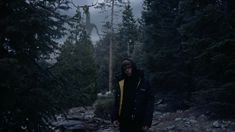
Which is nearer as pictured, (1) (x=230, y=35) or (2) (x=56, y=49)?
(2) (x=56, y=49)

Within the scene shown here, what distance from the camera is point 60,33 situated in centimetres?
827

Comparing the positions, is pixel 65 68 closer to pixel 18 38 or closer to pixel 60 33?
pixel 60 33

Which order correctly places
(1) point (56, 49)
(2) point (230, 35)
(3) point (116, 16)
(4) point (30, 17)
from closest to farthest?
(4) point (30, 17) < (1) point (56, 49) < (2) point (230, 35) < (3) point (116, 16)

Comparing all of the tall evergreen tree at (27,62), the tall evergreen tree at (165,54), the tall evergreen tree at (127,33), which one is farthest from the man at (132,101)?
the tall evergreen tree at (127,33)

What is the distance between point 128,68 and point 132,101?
611 mm

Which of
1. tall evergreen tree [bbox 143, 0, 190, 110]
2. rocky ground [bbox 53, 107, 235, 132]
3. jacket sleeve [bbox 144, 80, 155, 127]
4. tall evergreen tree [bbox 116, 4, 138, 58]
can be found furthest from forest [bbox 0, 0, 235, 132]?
tall evergreen tree [bbox 116, 4, 138, 58]

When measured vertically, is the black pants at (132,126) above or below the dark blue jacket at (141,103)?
below

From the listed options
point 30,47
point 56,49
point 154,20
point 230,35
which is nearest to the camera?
point 30,47

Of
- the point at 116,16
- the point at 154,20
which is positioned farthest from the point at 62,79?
the point at 116,16

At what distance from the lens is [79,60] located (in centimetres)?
1174

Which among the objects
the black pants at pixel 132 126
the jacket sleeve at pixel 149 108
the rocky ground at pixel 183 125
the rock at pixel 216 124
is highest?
the jacket sleeve at pixel 149 108

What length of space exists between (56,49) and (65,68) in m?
0.60

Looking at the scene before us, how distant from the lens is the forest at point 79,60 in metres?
7.55

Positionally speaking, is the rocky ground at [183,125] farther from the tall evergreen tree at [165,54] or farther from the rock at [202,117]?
the tall evergreen tree at [165,54]
